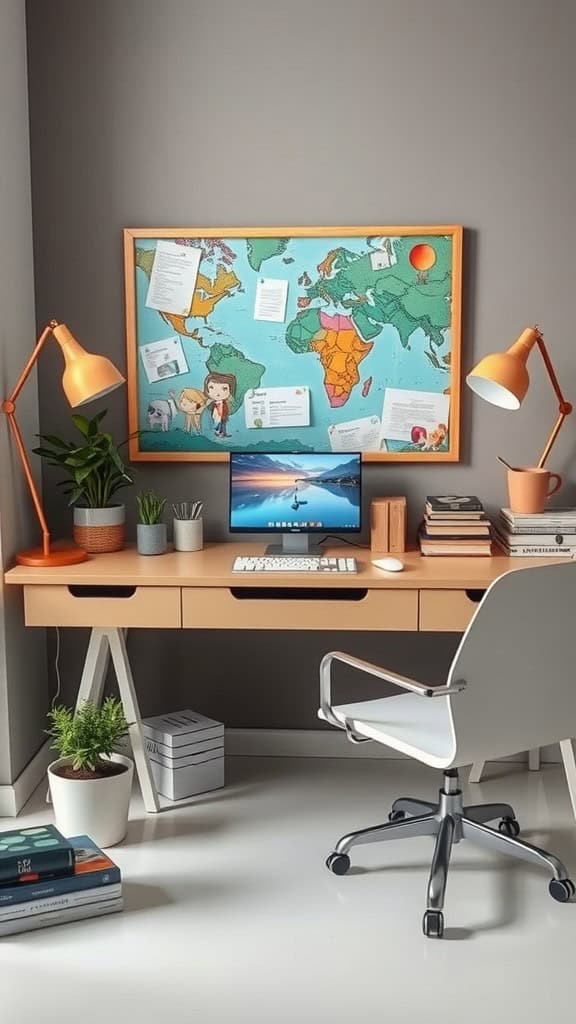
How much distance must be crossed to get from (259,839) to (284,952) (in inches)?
23.5

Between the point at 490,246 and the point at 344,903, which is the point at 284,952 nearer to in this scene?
the point at 344,903

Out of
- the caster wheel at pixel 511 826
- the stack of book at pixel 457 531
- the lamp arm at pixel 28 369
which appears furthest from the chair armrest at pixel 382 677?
the lamp arm at pixel 28 369

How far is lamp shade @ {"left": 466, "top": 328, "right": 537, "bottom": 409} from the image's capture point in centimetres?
316

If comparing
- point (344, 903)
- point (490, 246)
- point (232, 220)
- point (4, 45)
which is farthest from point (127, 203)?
point (344, 903)

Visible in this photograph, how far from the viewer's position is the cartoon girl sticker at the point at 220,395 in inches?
140

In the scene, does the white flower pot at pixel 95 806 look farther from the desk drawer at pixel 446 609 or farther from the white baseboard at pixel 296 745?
the desk drawer at pixel 446 609

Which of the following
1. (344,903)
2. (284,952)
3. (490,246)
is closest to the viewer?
(284,952)

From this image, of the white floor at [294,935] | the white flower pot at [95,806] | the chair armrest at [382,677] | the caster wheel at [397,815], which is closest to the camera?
the white floor at [294,935]

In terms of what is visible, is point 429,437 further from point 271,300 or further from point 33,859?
point 33,859

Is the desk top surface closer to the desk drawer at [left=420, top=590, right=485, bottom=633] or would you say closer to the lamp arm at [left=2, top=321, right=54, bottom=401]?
the desk drawer at [left=420, top=590, right=485, bottom=633]

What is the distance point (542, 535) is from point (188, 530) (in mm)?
1028

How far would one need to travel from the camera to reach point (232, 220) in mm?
3514

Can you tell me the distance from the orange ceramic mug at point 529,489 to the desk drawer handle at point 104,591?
113cm

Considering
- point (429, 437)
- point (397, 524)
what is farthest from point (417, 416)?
point (397, 524)
